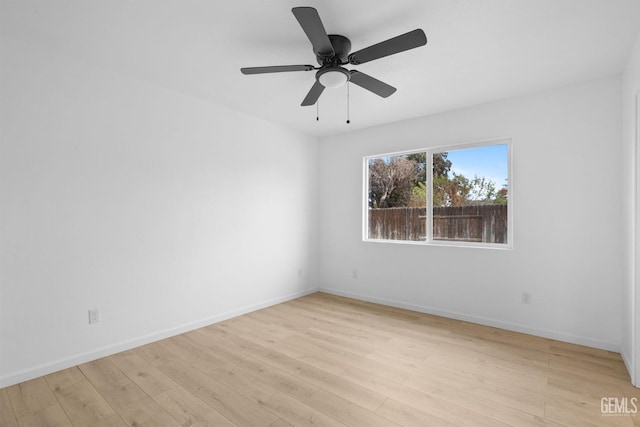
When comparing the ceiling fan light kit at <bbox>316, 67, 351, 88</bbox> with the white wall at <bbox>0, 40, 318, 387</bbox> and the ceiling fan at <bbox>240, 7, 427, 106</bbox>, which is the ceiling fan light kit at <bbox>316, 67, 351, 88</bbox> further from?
the white wall at <bbox>0, 40, 318, 387</bbox>

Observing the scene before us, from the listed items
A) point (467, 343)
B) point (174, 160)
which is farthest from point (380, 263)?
point (174, 160)

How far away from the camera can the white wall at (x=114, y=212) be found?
91.4 inches

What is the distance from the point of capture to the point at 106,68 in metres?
2.74

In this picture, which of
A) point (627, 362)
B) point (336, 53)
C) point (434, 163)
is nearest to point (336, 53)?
point (336, 53)

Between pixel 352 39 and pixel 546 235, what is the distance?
270cm

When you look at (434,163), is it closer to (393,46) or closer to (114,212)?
(393,46)

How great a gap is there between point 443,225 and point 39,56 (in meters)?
4.29

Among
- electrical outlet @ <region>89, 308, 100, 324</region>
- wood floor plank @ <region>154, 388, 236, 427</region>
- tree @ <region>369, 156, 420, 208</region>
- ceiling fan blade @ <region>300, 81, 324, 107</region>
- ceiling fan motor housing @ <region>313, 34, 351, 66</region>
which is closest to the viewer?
wood floor plank @ <region>154, 388, 236, 427</region>

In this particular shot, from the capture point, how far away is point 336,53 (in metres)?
2.20

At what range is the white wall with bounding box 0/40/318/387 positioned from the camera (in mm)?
2320

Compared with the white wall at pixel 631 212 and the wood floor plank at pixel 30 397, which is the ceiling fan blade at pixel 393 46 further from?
the wood floor plank at pixel 30 397

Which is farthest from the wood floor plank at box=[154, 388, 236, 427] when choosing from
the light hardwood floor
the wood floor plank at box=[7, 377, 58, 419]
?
the wood floor plank at box=[7, 377, 58, 419]

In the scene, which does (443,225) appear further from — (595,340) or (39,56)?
(39,56)

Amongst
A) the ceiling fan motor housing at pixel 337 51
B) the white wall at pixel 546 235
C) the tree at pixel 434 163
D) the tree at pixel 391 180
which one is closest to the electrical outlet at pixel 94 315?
the ceiling fan motor housing at pixel 337 51
